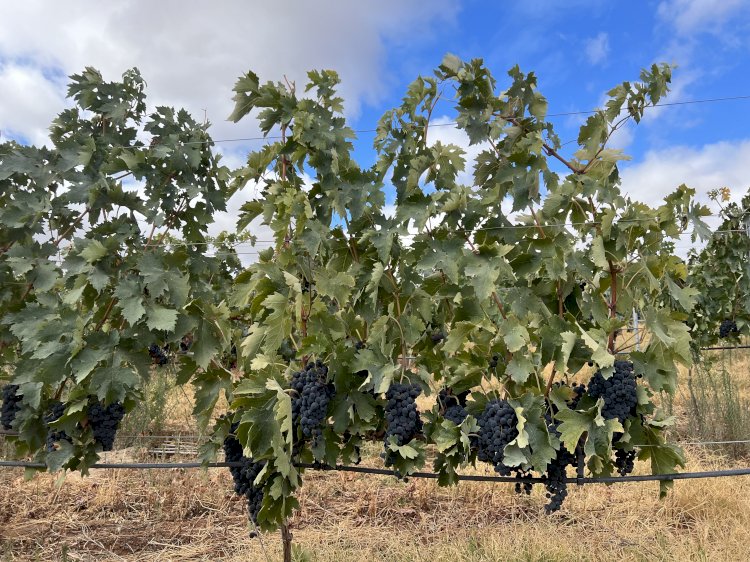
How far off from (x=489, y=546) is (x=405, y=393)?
5.27 ft

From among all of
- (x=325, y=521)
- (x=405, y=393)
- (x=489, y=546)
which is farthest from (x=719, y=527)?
(x=405, y=393)

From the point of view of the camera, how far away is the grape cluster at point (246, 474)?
95.7 inches

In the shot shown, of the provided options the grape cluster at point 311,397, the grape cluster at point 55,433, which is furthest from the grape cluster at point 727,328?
the grape cluster at point 55,433

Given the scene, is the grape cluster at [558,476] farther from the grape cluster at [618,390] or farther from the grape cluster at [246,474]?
the grape cluster at [246,474]

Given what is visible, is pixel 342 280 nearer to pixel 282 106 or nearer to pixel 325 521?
pixel 282 106

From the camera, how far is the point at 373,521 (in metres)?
4.14

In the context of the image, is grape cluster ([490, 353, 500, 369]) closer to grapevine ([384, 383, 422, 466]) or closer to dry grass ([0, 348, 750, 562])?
grapevine ([384, 383, 422, 466])

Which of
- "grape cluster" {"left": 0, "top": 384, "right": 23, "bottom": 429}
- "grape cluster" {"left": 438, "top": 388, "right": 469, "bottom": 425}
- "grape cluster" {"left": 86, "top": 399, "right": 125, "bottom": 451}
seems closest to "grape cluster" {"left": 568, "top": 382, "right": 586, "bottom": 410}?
"grape cluster" {"left": 438, "top": 388, "right": 469, "bottom": 425}

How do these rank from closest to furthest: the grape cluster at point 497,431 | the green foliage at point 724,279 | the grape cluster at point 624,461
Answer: the grape cluster at point 497,431, the grape cluster at point 624,461, the green foliage at point 724,279

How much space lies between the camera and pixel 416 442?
2254 mm

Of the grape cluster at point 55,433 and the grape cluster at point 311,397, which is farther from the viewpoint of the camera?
the grape cluster at point 55,433

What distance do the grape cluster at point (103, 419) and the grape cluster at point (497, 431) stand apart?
1.58 metres

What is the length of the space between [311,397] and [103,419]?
1107 mm

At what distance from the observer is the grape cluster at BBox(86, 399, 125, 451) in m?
2.69
